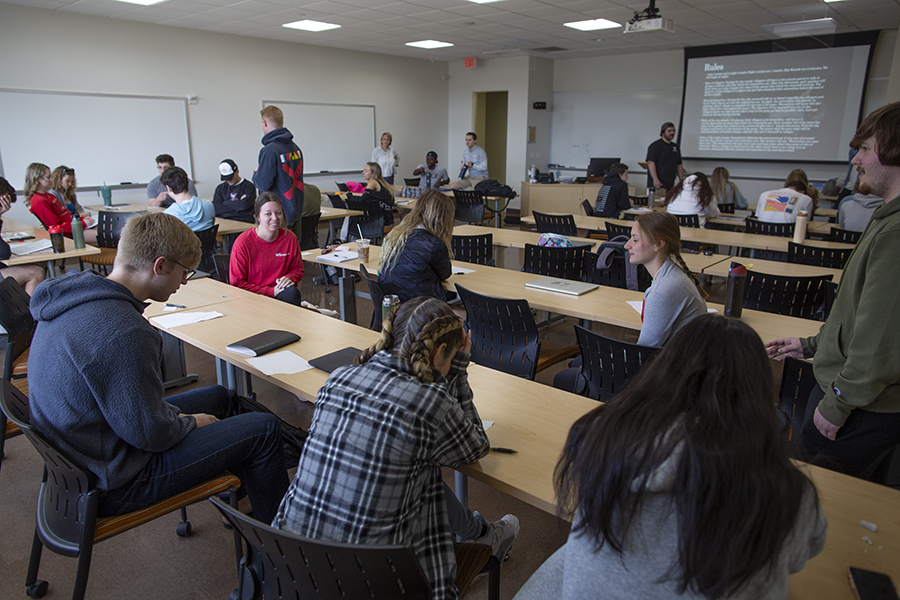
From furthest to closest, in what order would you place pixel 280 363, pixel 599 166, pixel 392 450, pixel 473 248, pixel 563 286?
pixel 599 166
pixel 473 248
pixel 563 286
pixel 280 363
pixel 392 450

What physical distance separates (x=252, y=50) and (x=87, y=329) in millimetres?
8462

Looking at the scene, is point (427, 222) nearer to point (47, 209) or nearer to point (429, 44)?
point (47, 209)

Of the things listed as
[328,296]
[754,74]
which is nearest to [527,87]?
[754,74]

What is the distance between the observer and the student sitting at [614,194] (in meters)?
6.71

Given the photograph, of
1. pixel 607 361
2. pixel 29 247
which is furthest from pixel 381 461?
pixel 29 247

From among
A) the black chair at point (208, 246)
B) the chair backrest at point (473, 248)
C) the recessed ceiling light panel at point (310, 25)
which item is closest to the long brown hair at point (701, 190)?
the chair backrest at point (473, 248)

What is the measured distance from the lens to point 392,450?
118 centimetres

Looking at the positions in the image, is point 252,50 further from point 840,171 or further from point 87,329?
point 840,171

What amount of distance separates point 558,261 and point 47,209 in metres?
4.30

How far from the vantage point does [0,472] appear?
8.52ft

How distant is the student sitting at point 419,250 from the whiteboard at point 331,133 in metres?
6.90

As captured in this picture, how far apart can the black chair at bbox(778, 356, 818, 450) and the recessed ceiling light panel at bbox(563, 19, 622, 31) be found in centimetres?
678

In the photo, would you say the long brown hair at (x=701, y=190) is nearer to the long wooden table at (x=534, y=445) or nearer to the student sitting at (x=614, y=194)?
the student sitting at (x=614, y=194)

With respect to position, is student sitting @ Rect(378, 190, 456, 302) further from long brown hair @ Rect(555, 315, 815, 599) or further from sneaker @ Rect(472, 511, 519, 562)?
long brown hair @ Rect(555, 315, 815, 599)
